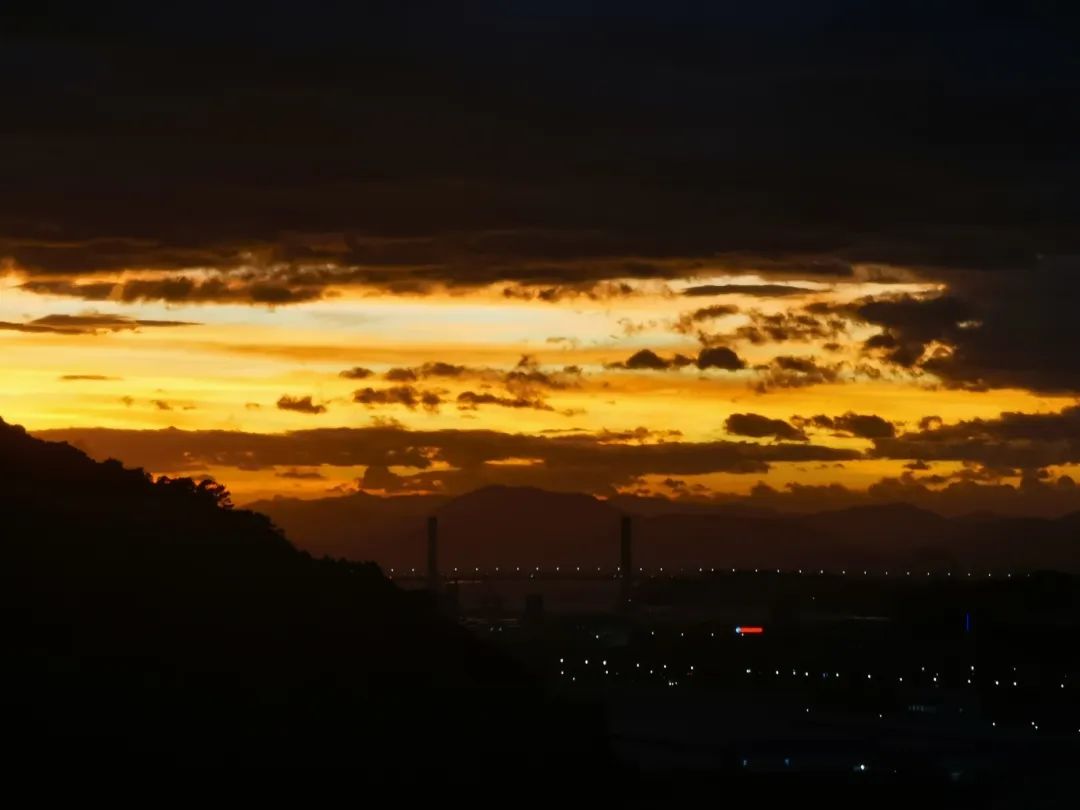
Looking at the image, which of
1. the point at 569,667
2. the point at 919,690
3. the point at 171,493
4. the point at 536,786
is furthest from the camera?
the point at 569,667

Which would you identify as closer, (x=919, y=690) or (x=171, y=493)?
(x=171, y=493)

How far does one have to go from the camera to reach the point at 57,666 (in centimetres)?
5584

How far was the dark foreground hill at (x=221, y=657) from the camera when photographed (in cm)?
5425

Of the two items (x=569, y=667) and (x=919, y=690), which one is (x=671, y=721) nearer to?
(x=919, y=690)

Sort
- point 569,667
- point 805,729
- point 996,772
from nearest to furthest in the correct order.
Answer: point 996,772, point 805,729, point 569,667

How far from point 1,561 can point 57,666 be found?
9.22 m

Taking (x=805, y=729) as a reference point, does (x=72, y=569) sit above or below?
above

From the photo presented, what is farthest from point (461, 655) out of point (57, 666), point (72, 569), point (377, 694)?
point (57, 666)

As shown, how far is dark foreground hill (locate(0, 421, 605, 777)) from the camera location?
54250 millimetres

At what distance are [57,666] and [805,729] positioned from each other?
66.0 meters

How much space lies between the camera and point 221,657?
6125 centimetres

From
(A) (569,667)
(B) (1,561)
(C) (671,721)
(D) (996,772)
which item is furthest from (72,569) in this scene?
(A) (569,667)

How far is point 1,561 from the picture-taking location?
209ft

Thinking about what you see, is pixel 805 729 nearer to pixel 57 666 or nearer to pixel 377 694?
pixel 377 694
